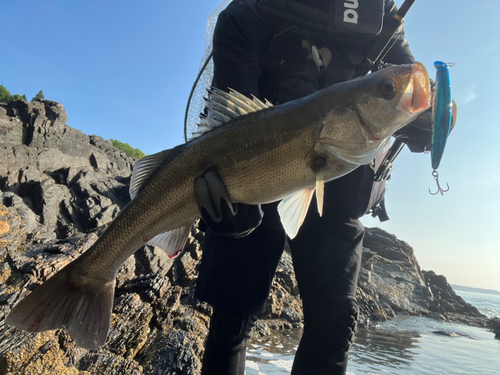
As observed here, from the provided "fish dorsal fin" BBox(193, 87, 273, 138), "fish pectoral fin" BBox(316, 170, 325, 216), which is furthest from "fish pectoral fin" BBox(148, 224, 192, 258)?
"fish pectoral fin" BBox(316, 170, 325, 216)

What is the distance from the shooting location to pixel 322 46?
7.82 feet

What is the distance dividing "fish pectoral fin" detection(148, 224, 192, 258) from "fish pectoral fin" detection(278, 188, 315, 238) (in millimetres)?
727

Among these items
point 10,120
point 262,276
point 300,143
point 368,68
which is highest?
point 10,120

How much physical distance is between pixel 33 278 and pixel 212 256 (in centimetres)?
333

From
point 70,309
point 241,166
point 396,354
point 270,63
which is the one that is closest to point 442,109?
point 270,63

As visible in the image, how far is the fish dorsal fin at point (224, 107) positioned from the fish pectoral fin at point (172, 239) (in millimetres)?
718

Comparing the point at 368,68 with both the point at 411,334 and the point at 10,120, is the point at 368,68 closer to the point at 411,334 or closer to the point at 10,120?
the point at 411,334

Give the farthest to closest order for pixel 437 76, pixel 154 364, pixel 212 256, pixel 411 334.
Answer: pixel 411 334 < pixel 154 364 < pixel 212 256 < pixel 437 76

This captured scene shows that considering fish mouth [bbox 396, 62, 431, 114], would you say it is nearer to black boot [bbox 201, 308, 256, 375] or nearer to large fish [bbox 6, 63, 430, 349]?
large fish [bbox 6, 63, 430, 349]

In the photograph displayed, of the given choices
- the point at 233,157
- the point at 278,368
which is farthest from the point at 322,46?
the point at 278,368

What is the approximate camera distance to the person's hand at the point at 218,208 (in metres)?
1.83

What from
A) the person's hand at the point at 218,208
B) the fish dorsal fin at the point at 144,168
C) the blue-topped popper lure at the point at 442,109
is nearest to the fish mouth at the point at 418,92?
the blue-topped popper lure at the point at 442,109

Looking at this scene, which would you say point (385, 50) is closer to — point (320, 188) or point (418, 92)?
point (418, 92)

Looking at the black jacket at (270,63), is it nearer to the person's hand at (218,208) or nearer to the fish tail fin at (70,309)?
the person's hand at (218,208)
